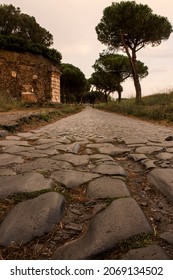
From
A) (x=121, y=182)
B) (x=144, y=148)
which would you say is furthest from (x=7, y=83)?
(x=121, y=182)

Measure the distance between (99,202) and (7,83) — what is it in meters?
15.3

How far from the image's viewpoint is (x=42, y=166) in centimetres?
237

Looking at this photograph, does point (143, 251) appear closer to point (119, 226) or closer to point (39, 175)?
point (119, 226)

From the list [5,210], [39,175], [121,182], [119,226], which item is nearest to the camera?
[119,226]

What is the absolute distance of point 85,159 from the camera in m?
2.71

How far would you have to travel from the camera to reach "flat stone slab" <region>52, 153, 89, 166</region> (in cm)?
257

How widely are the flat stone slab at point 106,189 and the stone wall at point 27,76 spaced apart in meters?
14.4

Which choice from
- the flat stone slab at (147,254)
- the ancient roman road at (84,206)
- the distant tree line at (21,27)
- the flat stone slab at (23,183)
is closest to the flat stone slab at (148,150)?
the ancient roman road at (84,206)

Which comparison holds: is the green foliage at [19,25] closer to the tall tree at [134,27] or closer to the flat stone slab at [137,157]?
the tall tree at [134,27]

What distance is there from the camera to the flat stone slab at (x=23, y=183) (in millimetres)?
1749

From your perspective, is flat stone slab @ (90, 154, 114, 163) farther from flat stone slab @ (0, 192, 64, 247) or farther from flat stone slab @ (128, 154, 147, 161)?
flat stone slab @ (0, 192, 64, 247)

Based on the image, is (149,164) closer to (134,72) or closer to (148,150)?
(148,150)

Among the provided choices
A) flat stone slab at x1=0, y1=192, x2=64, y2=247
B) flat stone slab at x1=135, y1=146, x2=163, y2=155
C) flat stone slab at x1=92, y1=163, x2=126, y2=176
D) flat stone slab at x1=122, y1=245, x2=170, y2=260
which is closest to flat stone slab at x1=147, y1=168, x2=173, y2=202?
flat stone slab at x1=92, y1=163, x2=126, y2=176

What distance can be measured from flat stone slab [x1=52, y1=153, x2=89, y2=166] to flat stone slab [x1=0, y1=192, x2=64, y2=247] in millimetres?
933
